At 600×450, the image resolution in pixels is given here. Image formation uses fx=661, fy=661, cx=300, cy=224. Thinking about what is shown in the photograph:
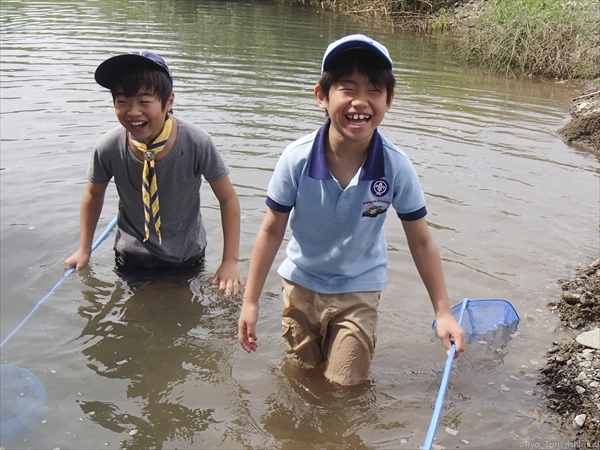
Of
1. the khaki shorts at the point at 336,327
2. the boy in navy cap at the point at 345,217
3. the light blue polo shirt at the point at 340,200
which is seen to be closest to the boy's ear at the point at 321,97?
the boy in navy cap at the point at 345,217

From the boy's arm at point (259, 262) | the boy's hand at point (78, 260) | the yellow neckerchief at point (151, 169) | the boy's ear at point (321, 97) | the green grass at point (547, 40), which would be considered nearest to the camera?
the boy's ear at point (321, 97)

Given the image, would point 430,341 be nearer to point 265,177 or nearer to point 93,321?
point 93,321

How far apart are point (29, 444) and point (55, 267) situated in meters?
1.88

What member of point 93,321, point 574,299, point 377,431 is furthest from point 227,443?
point 574,299

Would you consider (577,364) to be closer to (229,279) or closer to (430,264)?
(430,264)

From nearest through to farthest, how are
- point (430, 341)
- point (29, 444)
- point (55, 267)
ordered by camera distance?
point (29, 444) → point (430, 341) → point (55, 267)

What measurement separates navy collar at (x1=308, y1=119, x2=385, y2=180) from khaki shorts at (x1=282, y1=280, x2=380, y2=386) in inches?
24.2

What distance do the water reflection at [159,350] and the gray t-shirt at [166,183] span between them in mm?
340

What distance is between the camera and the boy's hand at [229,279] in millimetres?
3785

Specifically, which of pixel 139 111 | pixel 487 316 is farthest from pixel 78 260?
pixel 487 316

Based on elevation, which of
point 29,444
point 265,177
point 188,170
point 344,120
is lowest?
point 29,444

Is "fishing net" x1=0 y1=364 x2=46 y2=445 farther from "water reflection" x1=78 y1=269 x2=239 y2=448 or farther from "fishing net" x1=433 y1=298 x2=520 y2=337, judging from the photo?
"fishing net" x1=433 y1=298 x2=520 y2=337

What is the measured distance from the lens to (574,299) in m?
4.40

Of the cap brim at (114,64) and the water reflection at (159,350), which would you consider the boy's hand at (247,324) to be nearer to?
the water reflection at (159,350)
